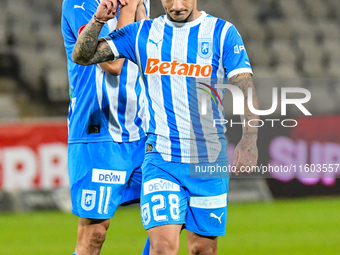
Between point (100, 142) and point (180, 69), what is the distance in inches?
34.1

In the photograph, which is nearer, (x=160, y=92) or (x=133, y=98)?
(x=160, y=92)

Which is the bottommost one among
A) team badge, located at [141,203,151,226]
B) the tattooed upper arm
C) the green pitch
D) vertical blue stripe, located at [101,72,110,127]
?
the green pitch

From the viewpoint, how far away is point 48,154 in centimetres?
809

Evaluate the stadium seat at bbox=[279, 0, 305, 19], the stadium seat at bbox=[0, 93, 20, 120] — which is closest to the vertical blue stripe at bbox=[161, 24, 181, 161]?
the stadium seat at bbox=[0, 93, 20, 120]

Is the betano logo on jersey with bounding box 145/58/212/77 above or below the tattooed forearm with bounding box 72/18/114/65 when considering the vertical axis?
below

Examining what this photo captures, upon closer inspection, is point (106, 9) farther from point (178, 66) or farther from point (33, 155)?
point (33, 155)

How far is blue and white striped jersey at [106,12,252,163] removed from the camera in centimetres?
317

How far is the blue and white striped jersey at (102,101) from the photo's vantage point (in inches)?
145

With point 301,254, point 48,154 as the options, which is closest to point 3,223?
point 48,154

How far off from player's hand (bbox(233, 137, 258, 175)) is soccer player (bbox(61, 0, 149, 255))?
35.2 inches

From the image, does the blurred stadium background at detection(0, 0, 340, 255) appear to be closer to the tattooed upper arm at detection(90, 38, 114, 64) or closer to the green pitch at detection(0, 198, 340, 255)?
the green pitch at detection(0, 198, 340, 255)

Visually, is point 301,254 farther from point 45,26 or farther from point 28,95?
point 45,26

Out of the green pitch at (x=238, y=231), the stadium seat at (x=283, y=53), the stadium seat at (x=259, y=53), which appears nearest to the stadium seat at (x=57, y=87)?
the green pitch at (x=238, y=231)

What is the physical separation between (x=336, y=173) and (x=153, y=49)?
22.3ft
